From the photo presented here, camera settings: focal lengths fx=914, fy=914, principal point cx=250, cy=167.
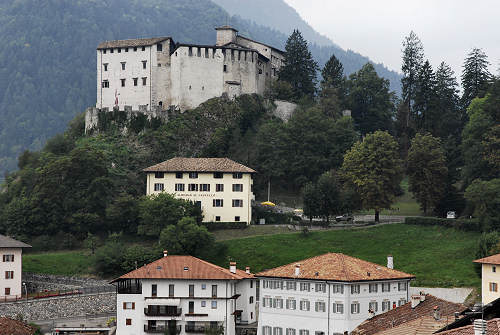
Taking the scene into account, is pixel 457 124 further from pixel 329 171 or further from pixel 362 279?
pixel 362 279

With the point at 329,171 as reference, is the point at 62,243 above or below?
below

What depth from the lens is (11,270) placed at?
89.8 meters

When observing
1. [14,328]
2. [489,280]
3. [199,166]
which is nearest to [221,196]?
[199,166]

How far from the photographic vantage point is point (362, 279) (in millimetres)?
71750

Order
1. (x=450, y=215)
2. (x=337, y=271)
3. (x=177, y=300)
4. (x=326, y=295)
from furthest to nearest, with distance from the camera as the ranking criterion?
(x=450, y=215), (x=177, y=300), (x=337, y=271), (x=326, y=295)

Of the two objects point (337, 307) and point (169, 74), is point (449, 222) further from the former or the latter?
point (169, 74)

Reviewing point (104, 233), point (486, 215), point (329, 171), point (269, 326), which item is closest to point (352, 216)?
point (329, 171)

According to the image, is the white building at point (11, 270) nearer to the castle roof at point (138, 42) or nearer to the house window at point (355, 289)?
the house window at point (355, 289)

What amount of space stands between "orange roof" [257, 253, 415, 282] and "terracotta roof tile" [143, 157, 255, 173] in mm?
31987

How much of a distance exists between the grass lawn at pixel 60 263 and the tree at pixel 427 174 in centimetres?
3751

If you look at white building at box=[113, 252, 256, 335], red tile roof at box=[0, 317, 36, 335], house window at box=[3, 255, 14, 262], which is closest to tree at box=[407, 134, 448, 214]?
white building at box=[113, 252, 256, 335]

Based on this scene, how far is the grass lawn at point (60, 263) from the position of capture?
94.5m

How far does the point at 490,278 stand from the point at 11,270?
45936 millimetres

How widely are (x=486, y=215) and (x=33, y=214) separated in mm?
50900
